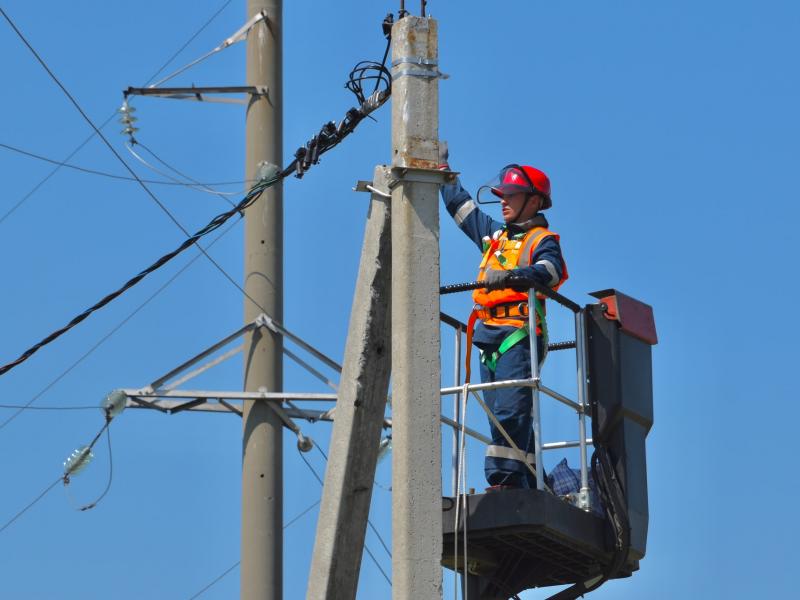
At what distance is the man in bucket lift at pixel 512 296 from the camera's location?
11.0m

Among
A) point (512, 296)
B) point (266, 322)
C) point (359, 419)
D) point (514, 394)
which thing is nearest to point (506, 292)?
point (512, 296)

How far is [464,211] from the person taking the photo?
1231 cm

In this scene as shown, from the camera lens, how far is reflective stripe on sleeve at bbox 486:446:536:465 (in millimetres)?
10914

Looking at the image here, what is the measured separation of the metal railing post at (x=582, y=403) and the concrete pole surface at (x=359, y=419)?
2810mm

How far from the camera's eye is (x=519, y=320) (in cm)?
1124

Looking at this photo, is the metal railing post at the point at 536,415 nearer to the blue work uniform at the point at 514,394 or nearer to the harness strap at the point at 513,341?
the blue work uniform at the point at 514,394

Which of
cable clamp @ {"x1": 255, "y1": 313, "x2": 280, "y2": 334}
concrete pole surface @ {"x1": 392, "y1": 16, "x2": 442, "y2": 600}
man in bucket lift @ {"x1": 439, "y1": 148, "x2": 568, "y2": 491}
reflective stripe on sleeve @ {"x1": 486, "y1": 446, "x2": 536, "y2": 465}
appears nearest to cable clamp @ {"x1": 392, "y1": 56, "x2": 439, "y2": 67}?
concrete pole surface @ {"x1": 392, "y1": 16, "x2": 442, "y2": 600}

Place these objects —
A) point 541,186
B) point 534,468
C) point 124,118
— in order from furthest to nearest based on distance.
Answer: point 124,118 < point 541,186 < point 534,468

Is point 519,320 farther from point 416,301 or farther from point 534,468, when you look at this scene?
point 416,301

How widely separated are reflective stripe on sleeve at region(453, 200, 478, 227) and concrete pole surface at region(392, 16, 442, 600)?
3.63 metres

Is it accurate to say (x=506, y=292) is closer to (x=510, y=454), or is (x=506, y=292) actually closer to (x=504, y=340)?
(x=504, y=340)

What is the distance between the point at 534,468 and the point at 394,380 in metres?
2.89

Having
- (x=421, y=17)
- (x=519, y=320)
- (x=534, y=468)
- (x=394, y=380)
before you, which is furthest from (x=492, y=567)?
(x=421, y=17)

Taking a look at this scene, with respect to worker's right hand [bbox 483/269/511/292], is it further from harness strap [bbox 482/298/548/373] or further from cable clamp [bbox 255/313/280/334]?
cable clamp [bbox 255/313/280/334]
